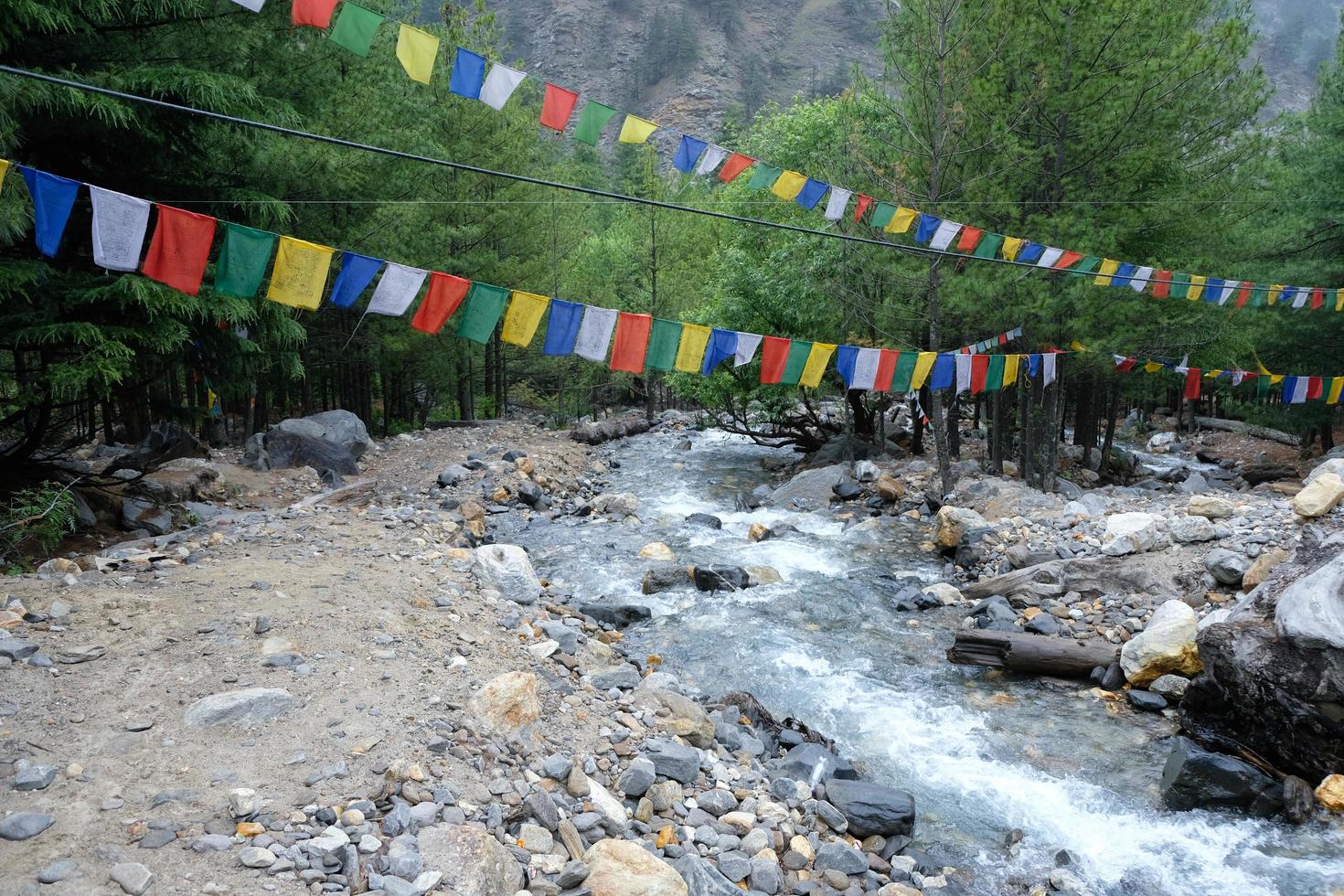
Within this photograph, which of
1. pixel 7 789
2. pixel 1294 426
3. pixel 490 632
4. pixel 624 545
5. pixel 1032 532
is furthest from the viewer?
pixel 1294 426

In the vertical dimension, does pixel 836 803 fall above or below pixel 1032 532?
below

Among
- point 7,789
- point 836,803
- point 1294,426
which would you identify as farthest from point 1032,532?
point 1294,426

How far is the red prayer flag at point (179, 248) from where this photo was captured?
5.88 m

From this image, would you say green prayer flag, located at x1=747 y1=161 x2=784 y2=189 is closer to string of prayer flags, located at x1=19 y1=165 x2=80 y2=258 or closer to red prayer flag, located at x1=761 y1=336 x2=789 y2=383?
red prayer flag, located at x1=761 y1=336 x2=789 y2=383

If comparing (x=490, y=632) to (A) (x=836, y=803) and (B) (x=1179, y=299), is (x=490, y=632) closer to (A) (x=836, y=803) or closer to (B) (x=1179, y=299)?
(A) (x=836, y=803)

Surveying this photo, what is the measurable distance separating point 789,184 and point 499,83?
4159 mm

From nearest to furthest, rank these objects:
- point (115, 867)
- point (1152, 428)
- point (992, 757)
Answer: point (115, 867) < point (992, 757) < point (1152, 428)

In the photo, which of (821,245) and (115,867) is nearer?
(115,867)

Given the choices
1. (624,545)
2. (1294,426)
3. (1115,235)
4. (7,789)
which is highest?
(1115,235)

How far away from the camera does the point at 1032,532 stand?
439 inches

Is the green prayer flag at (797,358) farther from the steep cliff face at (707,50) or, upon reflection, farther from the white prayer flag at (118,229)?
the steep cliff face at (707,50)

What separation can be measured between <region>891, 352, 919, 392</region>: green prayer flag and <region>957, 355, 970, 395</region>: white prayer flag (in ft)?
3.06

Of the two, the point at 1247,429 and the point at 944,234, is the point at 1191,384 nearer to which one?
the point at 944,234

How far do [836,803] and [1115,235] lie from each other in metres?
10.8
